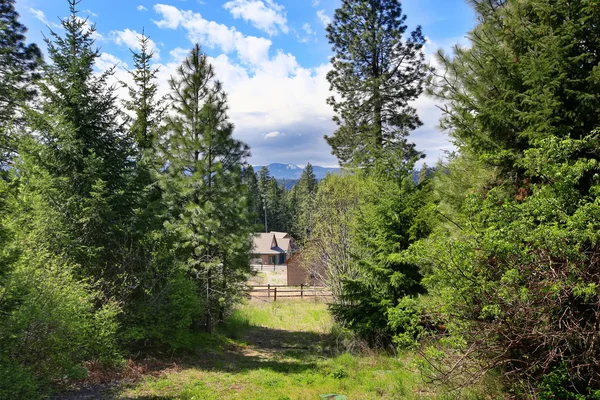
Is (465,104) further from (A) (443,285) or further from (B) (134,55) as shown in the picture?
(B) (134,55)

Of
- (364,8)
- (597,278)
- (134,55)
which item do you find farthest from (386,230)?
(134,55)

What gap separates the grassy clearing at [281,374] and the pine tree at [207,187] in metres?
2.02

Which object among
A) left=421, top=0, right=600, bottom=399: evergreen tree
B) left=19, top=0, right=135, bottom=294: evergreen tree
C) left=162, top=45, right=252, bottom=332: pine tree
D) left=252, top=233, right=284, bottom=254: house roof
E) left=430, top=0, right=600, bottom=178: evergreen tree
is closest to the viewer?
left=421, top=0, right=600, bottom=399: evergreen tree

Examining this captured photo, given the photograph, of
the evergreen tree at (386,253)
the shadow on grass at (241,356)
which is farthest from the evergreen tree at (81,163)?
the evergreen tree at (386,253)

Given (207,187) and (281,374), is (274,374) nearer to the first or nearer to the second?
(281,374)

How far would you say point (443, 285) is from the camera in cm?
559

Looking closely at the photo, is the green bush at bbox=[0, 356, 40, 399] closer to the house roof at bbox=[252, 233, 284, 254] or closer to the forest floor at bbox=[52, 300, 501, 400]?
the forest floor at bbox=[52, 300, 501, 400]

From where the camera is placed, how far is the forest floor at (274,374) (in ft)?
23.6

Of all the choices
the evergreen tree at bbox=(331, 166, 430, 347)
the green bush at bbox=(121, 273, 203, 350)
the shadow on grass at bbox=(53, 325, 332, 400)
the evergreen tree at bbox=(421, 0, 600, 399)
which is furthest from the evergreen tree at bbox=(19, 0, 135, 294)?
the evergreen tree at bbox=(421, 0, 600, 399)

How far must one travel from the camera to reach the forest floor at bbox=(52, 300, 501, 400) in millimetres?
7180

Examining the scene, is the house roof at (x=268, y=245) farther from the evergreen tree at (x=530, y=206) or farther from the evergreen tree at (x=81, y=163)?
the evergreen tree at (x=530, y=206)

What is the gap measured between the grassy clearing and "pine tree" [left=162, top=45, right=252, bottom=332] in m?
2.02

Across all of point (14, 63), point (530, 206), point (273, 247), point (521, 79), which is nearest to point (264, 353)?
point (530, 206)

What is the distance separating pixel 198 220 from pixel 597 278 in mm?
9664
